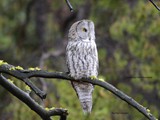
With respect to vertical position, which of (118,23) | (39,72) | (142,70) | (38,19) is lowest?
(39,72)

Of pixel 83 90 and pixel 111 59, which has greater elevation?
pixel 111 59

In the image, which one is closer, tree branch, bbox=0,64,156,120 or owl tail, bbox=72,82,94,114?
tree branch, bbox=0,64,156,120

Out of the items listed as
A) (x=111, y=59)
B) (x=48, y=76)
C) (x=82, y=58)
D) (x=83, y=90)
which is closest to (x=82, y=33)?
(x=82, y=58)

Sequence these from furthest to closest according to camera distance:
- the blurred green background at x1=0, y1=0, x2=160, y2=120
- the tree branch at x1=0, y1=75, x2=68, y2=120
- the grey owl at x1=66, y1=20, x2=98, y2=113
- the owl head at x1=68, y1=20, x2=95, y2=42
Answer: the blurred green background at x1=0, y1=0, x2=160, y2=120 < the owl head at x1=68, y1=20, x2=95, y2=42 < the grey owl at x1=66, y1=20, x2=98, y2=113 < the tree branch at x1=0, y1=75, x2=68, y2=120

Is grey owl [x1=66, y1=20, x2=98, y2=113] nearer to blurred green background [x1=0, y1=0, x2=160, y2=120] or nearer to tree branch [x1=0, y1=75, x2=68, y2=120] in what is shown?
tree branch [x1=0, y1=75, x2=68, y2=120]

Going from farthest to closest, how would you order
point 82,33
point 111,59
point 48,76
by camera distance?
point 111,59, point 82,33, point 48,76

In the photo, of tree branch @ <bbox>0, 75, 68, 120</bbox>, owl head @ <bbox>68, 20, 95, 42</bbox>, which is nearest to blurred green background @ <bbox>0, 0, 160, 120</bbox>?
owl head @ <bbox>68, 20, 95, 42</bbox>

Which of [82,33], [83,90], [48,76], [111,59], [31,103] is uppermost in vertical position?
[111,59]

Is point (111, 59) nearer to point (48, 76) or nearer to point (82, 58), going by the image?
point (82, 58)

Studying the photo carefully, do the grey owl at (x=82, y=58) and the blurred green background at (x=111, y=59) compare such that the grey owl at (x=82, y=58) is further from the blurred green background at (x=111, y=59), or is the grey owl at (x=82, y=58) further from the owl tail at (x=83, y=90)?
the blurred green background at (x=111, y=59)

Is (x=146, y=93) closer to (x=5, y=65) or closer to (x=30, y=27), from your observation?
(x=30, y=27)

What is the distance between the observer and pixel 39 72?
4.04 m

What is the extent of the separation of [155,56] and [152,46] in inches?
11.5

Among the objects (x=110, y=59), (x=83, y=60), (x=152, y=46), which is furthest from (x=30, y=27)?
(x=83, y=60)
